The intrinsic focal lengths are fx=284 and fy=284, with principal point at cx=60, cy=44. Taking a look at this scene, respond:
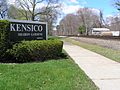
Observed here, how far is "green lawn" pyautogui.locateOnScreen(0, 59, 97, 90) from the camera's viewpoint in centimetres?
720

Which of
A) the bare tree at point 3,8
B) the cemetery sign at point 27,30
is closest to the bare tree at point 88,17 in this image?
the bare tree at point 3,8

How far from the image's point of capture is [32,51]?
11.7 meters

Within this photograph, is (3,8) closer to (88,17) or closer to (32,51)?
(32,51)

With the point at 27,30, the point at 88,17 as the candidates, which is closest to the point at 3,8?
the point at 27,30

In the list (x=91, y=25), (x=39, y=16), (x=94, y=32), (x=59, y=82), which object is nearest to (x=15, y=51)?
(x=59, y=82)

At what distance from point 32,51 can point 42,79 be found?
379 cm

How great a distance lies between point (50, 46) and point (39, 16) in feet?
205

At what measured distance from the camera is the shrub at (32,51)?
37.6ft

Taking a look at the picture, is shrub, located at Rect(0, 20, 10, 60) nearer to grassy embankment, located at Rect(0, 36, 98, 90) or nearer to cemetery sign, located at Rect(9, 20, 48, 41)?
cemetery sign, located at Rect(9, 20, 48, 41)

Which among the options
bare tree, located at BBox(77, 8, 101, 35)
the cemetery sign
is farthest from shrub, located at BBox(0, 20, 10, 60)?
bare tree, located at BBox(77, 8, 101, 35)

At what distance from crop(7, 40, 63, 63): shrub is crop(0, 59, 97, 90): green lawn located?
1.53 metres

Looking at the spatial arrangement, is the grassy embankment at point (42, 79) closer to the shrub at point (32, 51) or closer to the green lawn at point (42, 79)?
the green lawn at point (42, 79)

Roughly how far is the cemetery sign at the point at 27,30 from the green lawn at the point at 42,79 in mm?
2873

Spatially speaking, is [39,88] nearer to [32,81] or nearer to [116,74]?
[32,81]
